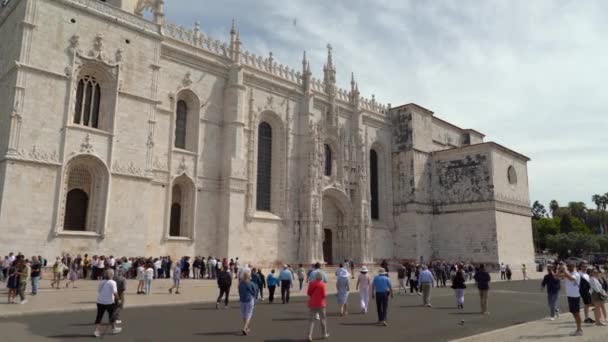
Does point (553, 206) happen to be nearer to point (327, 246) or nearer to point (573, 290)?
point (327, 246)

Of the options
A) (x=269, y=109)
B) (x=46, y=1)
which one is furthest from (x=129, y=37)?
(x=269, y=109)

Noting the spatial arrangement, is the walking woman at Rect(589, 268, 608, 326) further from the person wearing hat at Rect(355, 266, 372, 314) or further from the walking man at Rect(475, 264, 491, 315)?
the person wearing hat at Rect(355, 266, 372, 314)

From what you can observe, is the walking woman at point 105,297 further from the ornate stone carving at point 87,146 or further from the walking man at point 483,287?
the ornate stone carving at point 87,146

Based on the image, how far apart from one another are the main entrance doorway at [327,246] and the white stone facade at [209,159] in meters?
0.18

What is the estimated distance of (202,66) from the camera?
92.5ft

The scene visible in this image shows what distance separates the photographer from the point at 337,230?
121 ft

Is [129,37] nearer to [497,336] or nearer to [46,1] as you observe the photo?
[46,1]

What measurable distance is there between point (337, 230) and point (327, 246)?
5.22 feet

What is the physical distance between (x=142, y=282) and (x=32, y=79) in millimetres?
11147

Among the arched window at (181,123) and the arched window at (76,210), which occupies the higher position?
the arched window at (181,123)

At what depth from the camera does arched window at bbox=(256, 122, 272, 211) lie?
31.0m

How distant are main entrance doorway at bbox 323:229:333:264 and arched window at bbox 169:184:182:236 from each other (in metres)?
13.6

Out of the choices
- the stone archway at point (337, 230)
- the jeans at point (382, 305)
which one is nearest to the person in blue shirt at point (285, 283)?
the jeans at point (382, 305)

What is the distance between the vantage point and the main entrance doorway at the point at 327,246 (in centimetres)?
3638
